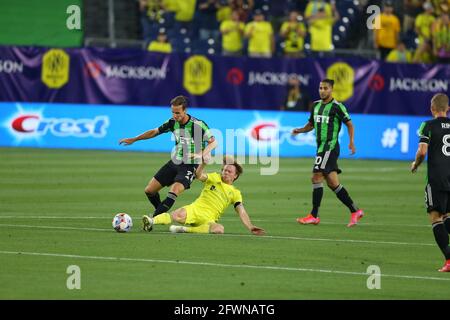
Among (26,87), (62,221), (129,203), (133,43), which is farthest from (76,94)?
(62,221)

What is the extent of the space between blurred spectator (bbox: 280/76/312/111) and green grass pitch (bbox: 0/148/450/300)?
7234mm

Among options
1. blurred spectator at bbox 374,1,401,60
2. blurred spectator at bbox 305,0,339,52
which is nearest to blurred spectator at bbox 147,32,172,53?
blurred spectator at bbox 305,0,339,52

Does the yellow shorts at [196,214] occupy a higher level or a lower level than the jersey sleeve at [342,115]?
lower

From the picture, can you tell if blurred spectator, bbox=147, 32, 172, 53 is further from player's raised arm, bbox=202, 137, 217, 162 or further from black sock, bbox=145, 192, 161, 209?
player's raised arm, bbox=202, 137, 217, 162

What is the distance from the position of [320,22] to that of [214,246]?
20937 millimetres

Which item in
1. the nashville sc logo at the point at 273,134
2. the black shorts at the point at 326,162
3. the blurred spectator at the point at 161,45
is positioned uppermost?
the blurred spectator at the point at 161,45

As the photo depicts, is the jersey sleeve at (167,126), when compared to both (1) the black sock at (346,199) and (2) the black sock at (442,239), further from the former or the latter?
(2) the black sock at (442,239)

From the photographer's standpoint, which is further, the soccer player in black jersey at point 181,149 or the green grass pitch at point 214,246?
the soccer player in black jersey at point 181,149

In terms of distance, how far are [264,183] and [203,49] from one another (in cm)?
1199

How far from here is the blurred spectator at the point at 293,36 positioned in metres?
34.9

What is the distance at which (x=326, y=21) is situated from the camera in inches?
1390

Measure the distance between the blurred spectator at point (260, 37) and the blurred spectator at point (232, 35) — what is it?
14.5 inches

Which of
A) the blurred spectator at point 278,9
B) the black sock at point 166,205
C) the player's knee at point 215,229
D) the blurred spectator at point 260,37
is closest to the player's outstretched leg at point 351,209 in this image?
the player's knee at point 215,229
